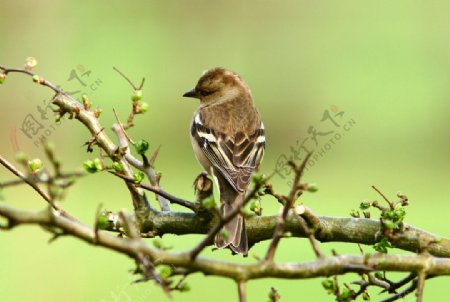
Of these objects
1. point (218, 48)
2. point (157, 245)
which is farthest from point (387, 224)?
point (218, 48)

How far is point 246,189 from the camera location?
4.83 metres

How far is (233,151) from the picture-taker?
211 inches

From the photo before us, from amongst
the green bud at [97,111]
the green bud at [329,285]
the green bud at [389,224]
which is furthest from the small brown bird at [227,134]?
the green bud at [329,285]

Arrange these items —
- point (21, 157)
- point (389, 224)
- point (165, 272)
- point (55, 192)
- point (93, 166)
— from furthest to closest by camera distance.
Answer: point (93, 166) → point (389, 224) → point (165, 272) → point (21, 157) → point (55, 192)

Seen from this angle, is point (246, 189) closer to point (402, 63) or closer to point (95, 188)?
point (95, 188)

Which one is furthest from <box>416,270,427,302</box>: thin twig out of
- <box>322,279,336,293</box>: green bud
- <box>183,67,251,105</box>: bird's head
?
<box>183,67,251,105</box>: bird's head

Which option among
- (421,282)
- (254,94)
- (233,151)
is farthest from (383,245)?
(254,94)

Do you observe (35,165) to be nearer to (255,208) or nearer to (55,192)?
(255,208)

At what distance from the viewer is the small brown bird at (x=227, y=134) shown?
4953 millimetres

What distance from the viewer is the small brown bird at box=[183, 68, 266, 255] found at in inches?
195

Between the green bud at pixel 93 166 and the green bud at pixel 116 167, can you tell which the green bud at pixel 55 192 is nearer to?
the green bud at pixel 93 166

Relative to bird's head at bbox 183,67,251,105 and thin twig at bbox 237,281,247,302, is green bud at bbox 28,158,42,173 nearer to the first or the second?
thin twig at bbox 237,281,247,302

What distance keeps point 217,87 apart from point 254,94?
42.6 ft

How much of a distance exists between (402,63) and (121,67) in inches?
271
